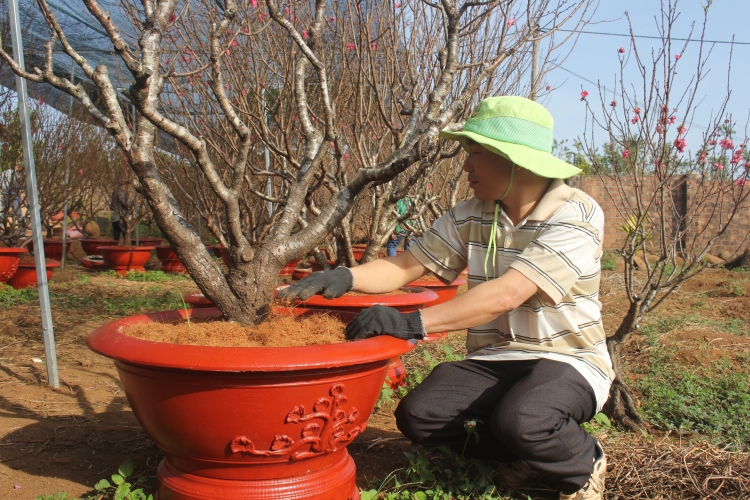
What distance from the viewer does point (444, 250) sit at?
94.5 inches

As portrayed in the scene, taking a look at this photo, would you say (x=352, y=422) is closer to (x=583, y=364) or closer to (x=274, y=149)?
(x=583, y=364)

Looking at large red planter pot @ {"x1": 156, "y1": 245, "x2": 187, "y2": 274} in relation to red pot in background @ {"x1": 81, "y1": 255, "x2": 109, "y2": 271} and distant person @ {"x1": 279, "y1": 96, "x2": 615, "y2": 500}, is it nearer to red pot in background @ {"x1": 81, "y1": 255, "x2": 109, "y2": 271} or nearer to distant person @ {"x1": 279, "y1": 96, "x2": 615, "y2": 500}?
red pot in background @ {"x1": 81, "y1": 255, "x2": 109, "y2": 271}

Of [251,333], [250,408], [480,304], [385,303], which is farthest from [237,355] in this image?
[385,303]

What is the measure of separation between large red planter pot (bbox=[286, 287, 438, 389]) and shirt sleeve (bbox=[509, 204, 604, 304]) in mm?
1147

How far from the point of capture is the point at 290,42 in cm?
459

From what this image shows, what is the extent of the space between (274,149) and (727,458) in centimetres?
292

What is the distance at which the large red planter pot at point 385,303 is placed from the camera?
310 cm

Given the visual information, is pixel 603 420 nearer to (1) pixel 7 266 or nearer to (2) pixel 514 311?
(2) pixel 514 311

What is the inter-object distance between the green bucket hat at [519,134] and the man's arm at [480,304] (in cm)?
36

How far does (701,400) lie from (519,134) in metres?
2.00

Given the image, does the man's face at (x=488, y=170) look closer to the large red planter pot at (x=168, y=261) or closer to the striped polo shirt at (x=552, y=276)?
the striped polo shirt at (x=552, y=276)

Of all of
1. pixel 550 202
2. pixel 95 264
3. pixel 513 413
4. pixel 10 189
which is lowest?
pixel 95 264

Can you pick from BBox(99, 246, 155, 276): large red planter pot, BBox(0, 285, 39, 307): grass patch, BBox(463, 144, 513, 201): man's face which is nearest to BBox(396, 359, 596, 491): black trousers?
BBox(463, 144, 513, 201): man's face

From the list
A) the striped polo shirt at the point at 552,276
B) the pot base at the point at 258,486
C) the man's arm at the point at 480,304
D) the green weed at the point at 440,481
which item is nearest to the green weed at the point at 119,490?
the pot base at the point at 258,486
